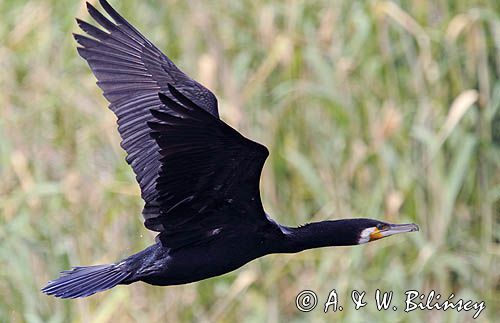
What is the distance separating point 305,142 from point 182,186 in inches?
63.0

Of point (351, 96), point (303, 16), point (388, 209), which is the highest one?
point (303, 16)

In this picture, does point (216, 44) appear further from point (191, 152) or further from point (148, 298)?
point (191, 152)

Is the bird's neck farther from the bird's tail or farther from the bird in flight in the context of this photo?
the bird's tail

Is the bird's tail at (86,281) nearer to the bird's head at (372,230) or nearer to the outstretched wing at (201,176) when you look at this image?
the outstretched wing at (201,176)

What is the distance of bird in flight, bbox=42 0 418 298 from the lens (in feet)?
9.80

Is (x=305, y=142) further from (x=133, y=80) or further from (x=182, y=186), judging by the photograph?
(x=182, y=186)

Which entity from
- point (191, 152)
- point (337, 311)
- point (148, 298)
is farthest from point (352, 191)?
point (191, 152)

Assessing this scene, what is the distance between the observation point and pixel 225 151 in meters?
3.04

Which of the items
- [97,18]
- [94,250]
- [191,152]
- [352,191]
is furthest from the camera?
[352,191]

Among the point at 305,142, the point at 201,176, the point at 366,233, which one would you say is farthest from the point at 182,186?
the point at 305,142

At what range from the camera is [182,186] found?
3.17 metres

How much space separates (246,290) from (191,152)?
149 cm

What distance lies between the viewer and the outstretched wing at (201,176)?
2912 millimetres

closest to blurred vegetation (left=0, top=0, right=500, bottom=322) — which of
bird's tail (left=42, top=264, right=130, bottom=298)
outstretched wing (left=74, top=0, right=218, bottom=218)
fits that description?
outstretched wing (left=74, top=0, right=218, bottom=218)
